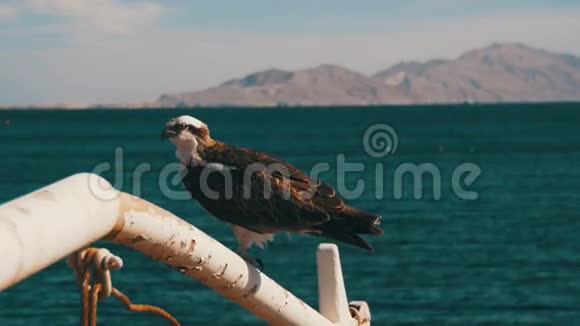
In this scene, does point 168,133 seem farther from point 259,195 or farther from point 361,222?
point 361,222

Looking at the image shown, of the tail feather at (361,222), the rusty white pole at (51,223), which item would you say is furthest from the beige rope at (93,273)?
the tail feather at (361,222)

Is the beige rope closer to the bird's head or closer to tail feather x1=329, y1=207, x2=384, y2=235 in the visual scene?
tail feather x1=329, y1=207, x2=384, y2=235

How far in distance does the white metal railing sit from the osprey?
1639mm

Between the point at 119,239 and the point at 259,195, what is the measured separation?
11.4ft

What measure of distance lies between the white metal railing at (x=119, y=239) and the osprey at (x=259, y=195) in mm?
1639

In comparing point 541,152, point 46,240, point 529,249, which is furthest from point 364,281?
point 541,152

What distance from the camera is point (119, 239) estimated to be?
10.7 feet

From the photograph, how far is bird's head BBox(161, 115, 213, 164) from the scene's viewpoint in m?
6.94

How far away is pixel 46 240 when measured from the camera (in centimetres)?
270

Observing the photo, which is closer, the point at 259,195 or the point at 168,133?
the point at 259,195

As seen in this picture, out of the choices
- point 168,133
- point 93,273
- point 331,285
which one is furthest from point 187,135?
point 93,273

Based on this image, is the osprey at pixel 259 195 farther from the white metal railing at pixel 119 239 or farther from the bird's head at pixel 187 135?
the white metal railing at pixel 119 239

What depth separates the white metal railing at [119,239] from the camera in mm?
2617

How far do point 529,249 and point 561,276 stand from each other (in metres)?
7.43
